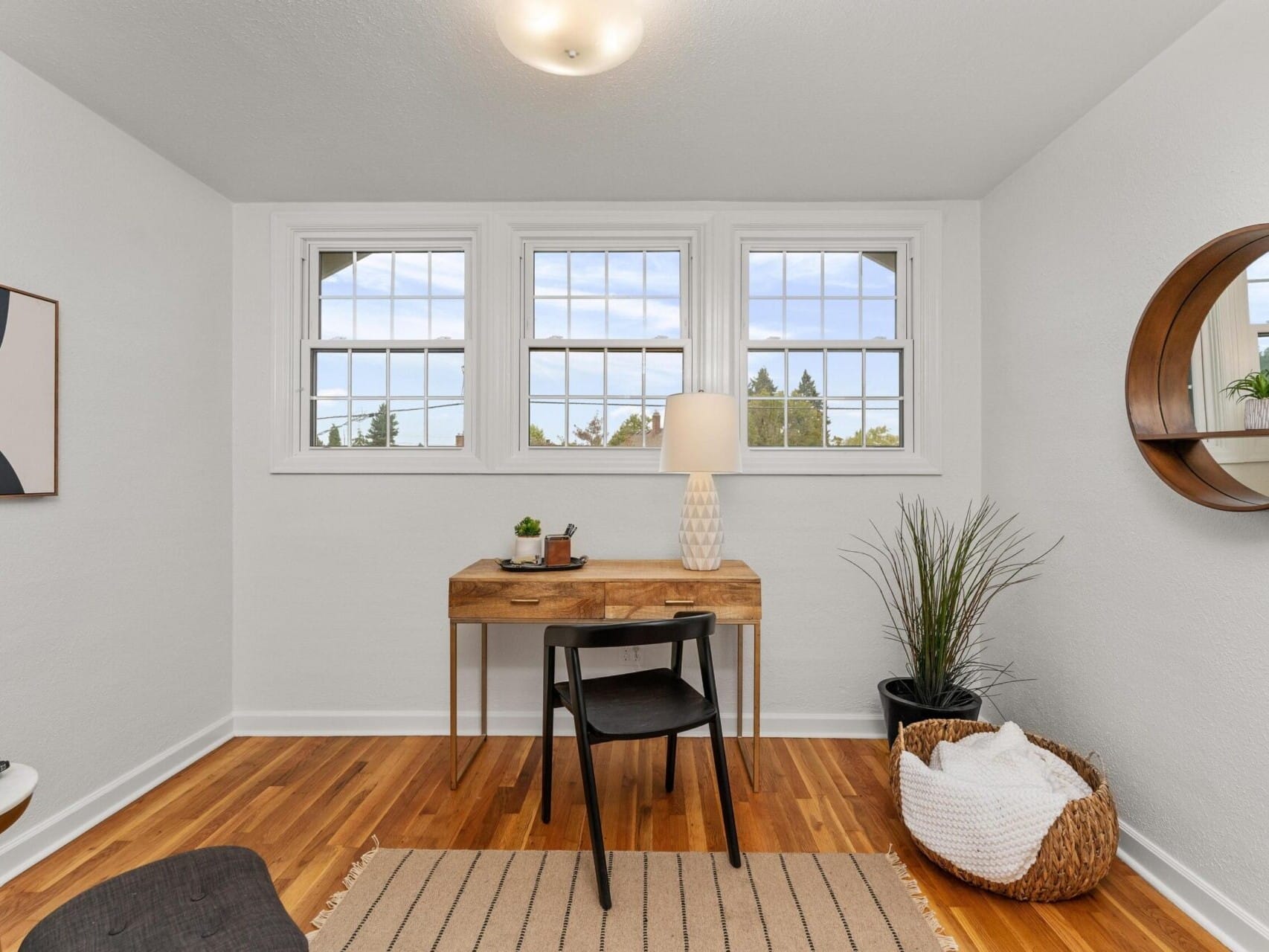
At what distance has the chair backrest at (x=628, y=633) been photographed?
6.07ft

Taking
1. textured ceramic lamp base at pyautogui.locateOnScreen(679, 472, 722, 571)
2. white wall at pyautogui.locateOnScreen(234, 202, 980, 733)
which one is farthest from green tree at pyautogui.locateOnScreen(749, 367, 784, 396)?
textured ceramic lamp base at pyautogui.locateOnScreen(679, 472, 722, 571)

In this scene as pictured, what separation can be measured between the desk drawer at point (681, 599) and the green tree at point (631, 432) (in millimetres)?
856

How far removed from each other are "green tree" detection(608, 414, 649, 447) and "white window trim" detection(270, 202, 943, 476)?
0.24 ft

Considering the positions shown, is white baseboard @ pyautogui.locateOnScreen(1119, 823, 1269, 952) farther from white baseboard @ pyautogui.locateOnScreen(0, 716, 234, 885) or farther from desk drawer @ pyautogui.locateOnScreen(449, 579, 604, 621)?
white baseboard @ pyautogui.locateOnScreen(0, 716, 234, 885)

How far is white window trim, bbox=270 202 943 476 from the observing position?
10.0 ft

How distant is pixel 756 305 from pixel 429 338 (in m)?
1.59

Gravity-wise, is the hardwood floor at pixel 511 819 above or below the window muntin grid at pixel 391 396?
below

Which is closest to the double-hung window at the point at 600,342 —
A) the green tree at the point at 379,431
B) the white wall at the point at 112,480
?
the green tree at the point at 379,431

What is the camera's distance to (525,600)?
2.51 metres

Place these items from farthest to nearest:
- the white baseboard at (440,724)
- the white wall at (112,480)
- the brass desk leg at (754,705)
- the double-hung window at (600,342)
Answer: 1. the double-hung window at (600,342)
2. the white baseboard at (440,724)
3. the brass desk leg at (754,705)
4. the white wall at (112,480)

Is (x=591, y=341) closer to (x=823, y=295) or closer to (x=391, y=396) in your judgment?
(x=391, y=396)

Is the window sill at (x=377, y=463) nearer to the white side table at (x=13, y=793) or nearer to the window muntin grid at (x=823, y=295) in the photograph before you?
the window muntin grid at (x=823, y=295)

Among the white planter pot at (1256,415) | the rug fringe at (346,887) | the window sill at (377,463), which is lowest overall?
the rug fringe at (346,887)

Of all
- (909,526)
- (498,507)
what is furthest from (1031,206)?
(498,507)
